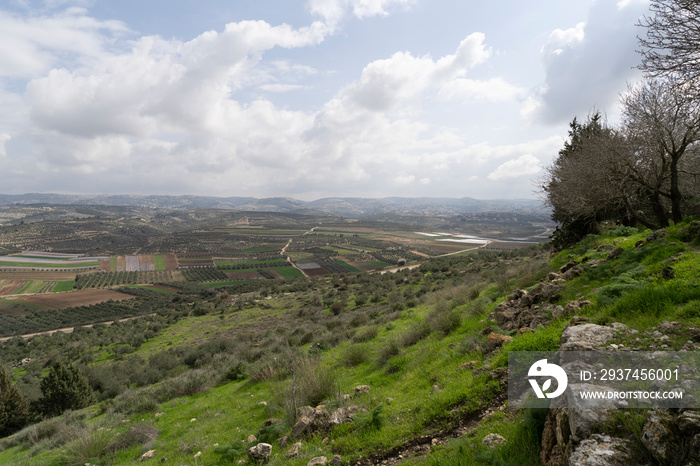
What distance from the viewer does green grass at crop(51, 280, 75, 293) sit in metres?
79.7

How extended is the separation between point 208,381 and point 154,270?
109 metres

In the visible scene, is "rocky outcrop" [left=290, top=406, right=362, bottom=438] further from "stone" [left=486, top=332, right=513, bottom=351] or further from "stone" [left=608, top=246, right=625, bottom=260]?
"stone" [left=608, top=246, right=625, bottom=260]

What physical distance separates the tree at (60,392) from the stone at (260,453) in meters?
19.4

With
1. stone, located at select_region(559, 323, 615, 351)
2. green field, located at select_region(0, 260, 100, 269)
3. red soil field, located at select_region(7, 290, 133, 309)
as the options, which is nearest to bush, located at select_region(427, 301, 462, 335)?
stone, located at select_region(559, 323, 615, 351)

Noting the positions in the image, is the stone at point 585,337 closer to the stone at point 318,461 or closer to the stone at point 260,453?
the stone at point 318,461

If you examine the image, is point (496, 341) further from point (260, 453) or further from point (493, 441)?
point (260, 453)

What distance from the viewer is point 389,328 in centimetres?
1522

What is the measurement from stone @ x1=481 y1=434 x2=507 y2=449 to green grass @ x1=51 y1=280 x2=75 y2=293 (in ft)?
368

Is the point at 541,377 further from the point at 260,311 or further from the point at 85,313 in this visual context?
the point at 85,313

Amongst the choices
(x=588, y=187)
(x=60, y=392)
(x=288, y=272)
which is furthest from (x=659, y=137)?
(x=288, y=272)

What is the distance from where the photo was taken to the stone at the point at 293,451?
5.69 m

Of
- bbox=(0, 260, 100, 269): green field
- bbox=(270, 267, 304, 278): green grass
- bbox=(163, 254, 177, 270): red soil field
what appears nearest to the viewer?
bbox=(270, 267, 304, 278): green grass

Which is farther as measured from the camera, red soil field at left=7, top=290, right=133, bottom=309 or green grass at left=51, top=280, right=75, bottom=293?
green grass at left=51, top=280, right=75, bottom=293

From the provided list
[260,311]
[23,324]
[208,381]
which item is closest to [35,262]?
[23,324]
